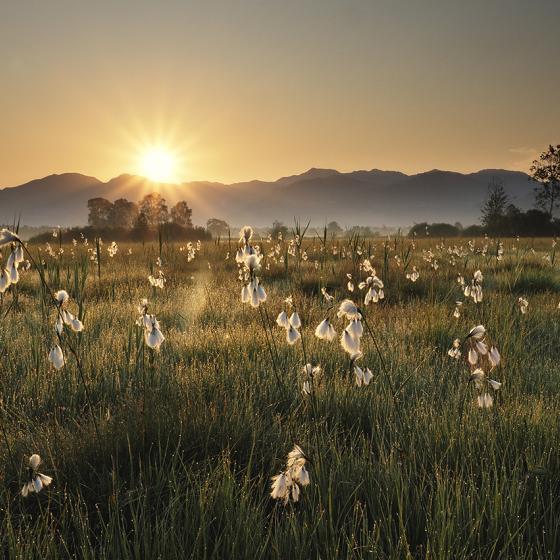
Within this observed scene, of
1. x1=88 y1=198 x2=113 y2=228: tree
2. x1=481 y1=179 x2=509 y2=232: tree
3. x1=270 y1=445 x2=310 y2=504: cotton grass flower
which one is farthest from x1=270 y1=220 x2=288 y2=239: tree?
x1=88 y1=198 x2=113 y2=228: tree

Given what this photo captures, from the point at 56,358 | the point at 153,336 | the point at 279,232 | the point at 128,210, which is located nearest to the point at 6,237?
the point at 56,358

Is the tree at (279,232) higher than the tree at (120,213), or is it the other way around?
the tree at (120,213)

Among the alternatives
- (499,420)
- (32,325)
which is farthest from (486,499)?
(32,325)

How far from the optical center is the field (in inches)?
76.6

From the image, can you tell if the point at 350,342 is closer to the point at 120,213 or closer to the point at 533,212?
the point at 533,212

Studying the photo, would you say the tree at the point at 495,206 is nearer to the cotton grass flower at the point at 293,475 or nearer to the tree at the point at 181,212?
the cotton grass flower at the point at 293,475

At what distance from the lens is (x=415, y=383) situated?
3988mm

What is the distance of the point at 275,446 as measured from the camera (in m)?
2.79

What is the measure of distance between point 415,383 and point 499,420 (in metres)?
1.15

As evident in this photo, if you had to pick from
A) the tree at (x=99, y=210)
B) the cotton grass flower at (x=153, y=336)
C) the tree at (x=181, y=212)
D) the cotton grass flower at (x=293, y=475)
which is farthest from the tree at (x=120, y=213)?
the cotton grass flower at (x=293, y=475)

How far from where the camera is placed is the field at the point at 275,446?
195 centimetres

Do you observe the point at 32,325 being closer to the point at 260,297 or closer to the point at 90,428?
the point at 90,428

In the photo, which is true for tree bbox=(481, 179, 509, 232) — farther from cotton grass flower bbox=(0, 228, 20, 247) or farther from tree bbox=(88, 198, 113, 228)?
tree bbox=(88, 198, 113, 228)

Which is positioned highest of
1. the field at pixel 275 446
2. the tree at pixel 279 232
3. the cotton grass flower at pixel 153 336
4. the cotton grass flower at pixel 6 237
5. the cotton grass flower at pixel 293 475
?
the tree at pixel 279 232
